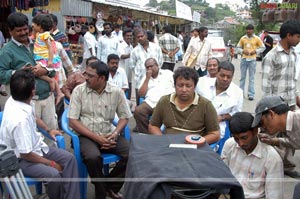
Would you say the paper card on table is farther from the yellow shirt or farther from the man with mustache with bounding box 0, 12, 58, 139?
the yellow shirt

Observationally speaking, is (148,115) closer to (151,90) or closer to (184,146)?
(151,90)

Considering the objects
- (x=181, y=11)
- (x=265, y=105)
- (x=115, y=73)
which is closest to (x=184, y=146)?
(x=265, y=105)

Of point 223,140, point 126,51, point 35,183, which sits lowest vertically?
point 35,183

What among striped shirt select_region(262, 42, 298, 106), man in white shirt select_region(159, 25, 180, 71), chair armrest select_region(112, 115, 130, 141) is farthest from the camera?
man in white shirt select_region(159, 25, 180, 71)

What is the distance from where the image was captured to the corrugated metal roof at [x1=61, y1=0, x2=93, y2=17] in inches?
465

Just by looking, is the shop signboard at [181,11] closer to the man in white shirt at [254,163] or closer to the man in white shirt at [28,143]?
the man in white shirt at [28,143]

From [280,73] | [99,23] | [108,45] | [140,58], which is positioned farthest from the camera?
[99,23]

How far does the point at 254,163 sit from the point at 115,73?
126 inches

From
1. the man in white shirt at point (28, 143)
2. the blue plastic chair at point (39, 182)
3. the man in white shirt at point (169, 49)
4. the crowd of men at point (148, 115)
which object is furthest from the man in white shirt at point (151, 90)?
the man in white shirt at point (169, 49)

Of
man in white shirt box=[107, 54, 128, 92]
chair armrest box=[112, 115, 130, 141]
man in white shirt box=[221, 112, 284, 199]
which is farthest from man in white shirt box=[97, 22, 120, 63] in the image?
man in white shirt box=[221, 112, 284, 199]

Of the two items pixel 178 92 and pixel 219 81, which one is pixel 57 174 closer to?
pixel 178 92

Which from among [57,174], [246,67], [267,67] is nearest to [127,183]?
[57,174]

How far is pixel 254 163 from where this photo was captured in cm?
264

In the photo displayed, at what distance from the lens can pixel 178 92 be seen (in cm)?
328
